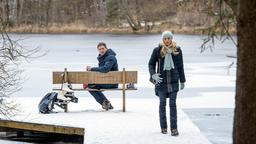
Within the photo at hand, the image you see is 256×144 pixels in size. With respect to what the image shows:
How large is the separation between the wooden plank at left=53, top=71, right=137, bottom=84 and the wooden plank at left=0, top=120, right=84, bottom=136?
7.64 feet

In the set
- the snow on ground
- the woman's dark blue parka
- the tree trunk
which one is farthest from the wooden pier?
the tree trunk

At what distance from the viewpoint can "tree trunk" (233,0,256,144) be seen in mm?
4695

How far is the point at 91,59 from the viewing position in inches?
1089

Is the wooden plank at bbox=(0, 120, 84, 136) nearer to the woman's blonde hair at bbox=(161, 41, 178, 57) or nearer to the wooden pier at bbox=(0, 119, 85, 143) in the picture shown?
the wooden pier at bbox=(0, 119, 85, 143)

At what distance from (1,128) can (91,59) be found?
17.5m

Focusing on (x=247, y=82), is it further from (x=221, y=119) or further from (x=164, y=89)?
(x=221, y=119)

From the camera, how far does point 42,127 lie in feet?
32.2

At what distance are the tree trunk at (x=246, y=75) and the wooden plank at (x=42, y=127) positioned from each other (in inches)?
195

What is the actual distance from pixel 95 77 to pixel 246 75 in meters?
7.59

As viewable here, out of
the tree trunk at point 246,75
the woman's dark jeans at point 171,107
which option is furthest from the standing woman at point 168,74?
the tree trunk at point 246,75

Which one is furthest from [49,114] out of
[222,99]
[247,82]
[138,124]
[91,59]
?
[91,59]

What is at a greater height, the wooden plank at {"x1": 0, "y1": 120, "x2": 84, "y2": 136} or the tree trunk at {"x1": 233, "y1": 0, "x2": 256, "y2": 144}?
the tree trunk at {"x1": 233, "y1": 0, "x2": 256, "y2": 144}

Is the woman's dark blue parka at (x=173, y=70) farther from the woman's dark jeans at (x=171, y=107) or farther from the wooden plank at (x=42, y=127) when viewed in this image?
the wooden plank at (x=42, y=127)

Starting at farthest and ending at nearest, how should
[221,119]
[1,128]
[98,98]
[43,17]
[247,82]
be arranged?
1. [43,17]
2. [98,98]
3. [221,119]
4. [1,128]
5. [247,82]
